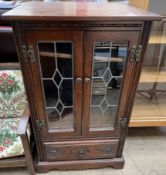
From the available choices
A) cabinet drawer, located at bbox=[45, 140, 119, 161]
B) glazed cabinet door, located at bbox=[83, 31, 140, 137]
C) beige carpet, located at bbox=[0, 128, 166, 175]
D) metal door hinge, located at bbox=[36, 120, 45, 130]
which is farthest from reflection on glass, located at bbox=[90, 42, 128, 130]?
beige carpet, located at bbox=[0, 128, 166, 175]

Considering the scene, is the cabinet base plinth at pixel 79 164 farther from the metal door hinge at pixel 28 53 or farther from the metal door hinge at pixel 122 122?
the metal door hinge at pixel 28 53

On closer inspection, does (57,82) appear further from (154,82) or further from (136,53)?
(154,82)

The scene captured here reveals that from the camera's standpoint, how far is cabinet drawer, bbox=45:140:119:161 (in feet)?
4.21

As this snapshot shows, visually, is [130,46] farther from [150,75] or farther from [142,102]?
[142,102]

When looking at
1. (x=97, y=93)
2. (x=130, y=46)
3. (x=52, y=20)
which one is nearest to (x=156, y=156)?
(x=97, y=93)

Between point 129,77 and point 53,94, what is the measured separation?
0.48 meters

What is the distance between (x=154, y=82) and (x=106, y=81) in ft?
2.58

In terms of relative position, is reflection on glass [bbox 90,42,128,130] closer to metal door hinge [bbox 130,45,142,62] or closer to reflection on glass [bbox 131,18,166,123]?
metal door hinge [bbox 130,45,142,62]

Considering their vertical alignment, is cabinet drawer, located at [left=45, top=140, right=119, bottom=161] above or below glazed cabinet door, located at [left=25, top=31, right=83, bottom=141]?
below

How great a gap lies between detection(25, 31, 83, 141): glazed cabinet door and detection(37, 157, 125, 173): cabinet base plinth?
259mm

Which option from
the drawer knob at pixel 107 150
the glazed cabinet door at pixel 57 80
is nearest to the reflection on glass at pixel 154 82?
the drawer knob at pixel 107 150

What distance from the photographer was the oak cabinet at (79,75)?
88cm

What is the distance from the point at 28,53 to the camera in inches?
36.6

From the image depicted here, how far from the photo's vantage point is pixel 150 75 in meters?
1.56
